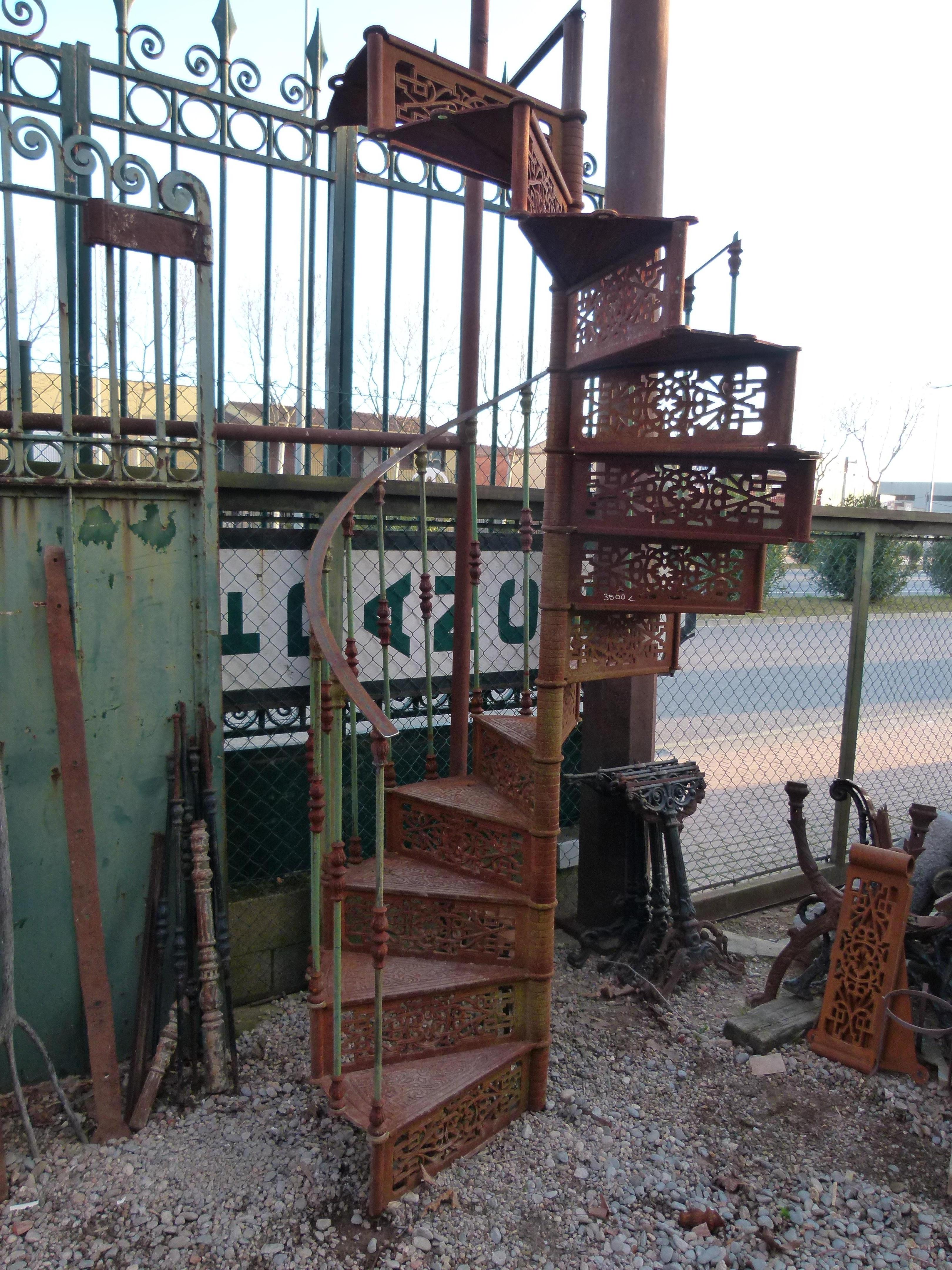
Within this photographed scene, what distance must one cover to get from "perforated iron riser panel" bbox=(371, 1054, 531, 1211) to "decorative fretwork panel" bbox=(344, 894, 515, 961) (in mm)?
365

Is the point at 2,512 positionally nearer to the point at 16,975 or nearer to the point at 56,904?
the point at 56,904

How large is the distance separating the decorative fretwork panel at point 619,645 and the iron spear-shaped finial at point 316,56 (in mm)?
2449

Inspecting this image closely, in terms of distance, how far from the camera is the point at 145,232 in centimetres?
270

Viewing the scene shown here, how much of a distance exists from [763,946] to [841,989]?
2.90 feet

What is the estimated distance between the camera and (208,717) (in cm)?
296

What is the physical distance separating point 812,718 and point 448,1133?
309 inches

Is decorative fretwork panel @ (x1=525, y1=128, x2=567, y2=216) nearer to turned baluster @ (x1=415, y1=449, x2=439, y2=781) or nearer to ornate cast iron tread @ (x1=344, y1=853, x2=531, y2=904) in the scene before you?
turned baluster @ (x1=415, y1=449, x2=439, y2=781)

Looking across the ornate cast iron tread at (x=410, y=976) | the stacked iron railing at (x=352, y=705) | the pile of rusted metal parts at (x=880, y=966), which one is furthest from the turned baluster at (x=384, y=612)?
the pile of rusted metal parts at (x=880, y=966)

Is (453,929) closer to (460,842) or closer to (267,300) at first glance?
(460,842)

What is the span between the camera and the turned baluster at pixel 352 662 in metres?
2.93

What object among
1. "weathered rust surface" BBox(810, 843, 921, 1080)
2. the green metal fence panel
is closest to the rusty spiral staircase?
the green metal fence panel

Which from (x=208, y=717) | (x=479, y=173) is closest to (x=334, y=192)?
(x=479, y=173)

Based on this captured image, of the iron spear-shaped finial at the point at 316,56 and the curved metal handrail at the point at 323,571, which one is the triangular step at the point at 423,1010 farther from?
the iron spear-shaped finial at the point at 316,56

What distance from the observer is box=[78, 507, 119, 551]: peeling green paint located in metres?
2.71
